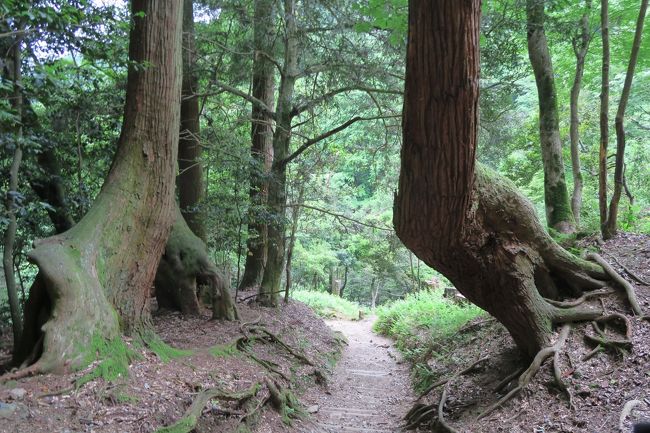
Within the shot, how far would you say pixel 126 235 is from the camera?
5781 millimetres

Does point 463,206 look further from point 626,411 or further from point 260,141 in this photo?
point 260,141

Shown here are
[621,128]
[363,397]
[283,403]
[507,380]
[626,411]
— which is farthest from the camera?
[363,397]

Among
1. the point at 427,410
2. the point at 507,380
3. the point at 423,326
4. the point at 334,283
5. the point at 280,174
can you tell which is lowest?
the point at 334,283

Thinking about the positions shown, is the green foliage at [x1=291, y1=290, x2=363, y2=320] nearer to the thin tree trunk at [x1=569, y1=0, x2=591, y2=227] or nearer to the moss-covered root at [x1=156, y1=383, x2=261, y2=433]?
the thin tree trunk at [x1=569, y1=0, x2=591, y2=227]

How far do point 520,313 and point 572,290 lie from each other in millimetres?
1234

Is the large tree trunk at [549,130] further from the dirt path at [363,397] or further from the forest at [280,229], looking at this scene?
the dirt path at [363,397]

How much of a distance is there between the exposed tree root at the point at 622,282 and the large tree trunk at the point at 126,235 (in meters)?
6.02

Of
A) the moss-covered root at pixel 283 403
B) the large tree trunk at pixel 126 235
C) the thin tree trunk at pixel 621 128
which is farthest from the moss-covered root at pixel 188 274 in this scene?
the thin tree trunk at pixel 621 128

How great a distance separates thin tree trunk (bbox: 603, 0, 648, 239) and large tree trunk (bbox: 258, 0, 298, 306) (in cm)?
652

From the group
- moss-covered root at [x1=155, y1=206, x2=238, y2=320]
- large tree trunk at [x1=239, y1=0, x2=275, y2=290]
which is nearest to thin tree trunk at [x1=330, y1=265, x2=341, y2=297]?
large tree trunk at [x1=239, y1=0, x2=275, y2=290]

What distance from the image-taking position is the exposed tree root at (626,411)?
3835 millimetres

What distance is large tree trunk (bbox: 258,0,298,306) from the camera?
11.0 meters

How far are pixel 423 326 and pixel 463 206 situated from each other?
31.9ft

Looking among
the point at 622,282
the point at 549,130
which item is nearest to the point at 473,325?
the point at 622,282
